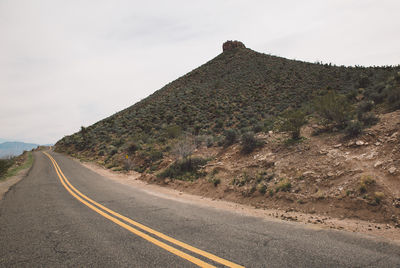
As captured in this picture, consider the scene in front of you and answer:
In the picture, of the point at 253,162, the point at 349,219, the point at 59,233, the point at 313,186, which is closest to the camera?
the point at 59,233

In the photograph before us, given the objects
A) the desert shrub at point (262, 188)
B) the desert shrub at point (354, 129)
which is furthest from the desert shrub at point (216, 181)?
the desert shrub at point (354, 129)

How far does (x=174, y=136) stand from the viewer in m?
20.5

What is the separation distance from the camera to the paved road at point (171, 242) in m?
2.99

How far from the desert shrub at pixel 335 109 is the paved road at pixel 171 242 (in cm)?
730

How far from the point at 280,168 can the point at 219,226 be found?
4700 millimetres

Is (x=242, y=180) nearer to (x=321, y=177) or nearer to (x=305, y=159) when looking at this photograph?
(x=305, y=159)

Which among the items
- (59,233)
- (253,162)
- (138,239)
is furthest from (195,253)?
(253,162)

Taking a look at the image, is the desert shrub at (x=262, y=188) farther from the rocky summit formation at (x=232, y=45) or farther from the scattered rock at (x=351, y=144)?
the rocky summit formation at (x=232, y=45)

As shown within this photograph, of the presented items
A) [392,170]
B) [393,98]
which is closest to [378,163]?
[392,170]

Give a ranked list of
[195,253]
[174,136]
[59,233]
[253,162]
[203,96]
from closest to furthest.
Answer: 1. [195,253]
2. [59,233]
3. [253,162]
4. [174,136]
5. [203,96]

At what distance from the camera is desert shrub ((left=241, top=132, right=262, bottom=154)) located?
10930 millimetres

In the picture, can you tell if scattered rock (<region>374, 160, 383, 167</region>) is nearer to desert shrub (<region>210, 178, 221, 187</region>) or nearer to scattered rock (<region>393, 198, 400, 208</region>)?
scattered rock (<region>393, 198, 400, 208</region>)

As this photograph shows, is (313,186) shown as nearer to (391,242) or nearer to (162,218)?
(391,242)

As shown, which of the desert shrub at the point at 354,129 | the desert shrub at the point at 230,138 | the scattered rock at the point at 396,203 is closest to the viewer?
the scattered rock at the point at 396,203
